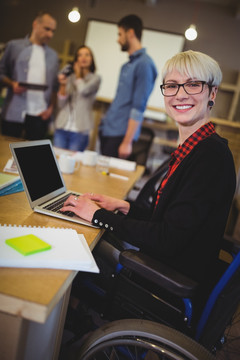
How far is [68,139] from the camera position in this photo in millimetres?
2963

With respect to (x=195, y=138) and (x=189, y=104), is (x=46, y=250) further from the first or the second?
(x=189, y=104)

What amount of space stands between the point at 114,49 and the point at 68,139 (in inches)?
127

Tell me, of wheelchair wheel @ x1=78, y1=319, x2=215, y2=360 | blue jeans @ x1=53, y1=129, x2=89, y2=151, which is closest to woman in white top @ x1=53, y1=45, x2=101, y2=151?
blue jeans @ x1=53, y1=129, x2=89, y2=151

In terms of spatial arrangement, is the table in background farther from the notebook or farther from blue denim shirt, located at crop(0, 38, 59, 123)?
blue denim shirt, located at crop(0, 38, 59, 123)

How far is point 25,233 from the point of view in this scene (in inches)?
34.6

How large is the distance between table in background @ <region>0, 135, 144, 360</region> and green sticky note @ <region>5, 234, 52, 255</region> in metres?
0.06

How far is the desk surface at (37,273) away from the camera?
2.02ft

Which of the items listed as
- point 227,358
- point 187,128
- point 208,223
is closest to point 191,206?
point 208,223

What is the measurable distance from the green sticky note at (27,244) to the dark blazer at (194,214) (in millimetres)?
303

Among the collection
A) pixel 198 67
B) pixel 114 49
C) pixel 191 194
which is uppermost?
pixel 114 49

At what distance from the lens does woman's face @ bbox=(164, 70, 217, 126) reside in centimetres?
111

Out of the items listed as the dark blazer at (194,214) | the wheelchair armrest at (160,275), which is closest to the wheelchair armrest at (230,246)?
the dark blazer at (194,214)

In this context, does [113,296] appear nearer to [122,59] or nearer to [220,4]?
[122,59]

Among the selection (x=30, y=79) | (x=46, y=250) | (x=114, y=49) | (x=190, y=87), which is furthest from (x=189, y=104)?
(x=114, y=49)
